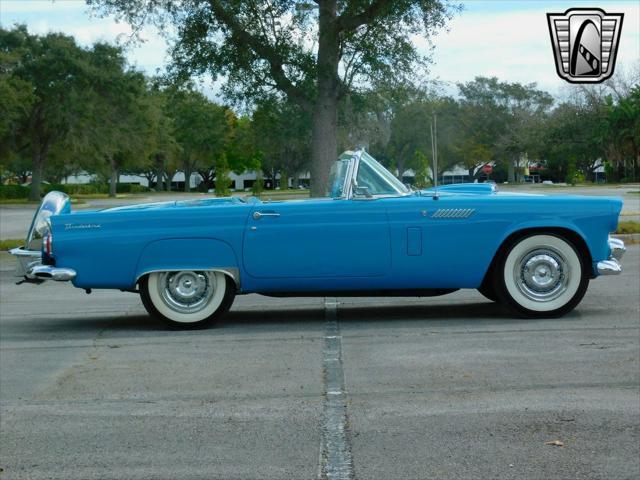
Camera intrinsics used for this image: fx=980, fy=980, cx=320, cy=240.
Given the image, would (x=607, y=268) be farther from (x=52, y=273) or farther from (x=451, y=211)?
(x=52, y=273)

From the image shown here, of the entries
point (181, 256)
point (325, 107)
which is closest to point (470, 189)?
point (181, 256)

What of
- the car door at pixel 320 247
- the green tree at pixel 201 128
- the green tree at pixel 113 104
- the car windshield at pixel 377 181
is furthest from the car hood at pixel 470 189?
the green tree at pixel 201 128

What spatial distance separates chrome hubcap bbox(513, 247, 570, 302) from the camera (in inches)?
324

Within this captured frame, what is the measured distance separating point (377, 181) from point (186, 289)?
1.85 metres

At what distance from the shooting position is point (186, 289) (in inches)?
323

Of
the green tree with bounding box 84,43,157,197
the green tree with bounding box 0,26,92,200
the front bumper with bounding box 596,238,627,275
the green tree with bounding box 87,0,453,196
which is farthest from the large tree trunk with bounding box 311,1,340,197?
the green tree with bounding box 0,26,92,200

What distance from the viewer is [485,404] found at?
5.50m

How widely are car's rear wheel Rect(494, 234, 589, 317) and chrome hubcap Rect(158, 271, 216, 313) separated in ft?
7.99

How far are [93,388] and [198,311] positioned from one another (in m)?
2.10

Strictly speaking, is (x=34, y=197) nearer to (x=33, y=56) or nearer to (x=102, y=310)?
(x=33, y=56)

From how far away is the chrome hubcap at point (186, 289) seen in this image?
8148 millimetres

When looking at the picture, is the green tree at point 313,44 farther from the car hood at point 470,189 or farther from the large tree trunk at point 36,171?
the large tree trunk at point 36,171

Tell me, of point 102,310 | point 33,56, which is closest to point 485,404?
point 102,310

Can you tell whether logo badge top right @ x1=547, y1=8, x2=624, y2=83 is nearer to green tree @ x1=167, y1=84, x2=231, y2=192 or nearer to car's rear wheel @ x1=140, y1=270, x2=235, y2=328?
car's rear wheel @ x1=140, y1=270, x2=235, y2=328
